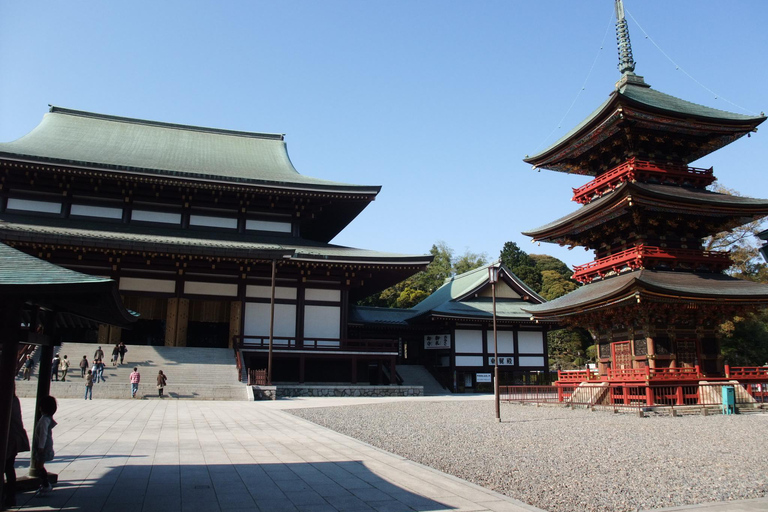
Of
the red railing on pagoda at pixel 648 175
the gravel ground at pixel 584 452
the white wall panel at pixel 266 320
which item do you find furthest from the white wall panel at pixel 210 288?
the red railing on pagoda at pixel 648 175

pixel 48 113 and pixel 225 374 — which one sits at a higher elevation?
pixel 48 113

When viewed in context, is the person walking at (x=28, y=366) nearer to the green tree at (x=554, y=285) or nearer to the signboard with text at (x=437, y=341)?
the signboard with text at (x=437, y=341)

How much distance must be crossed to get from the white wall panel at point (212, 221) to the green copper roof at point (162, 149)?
94.5 inches

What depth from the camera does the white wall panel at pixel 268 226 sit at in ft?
99.7

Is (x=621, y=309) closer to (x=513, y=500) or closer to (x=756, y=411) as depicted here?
(x=756, y=411)

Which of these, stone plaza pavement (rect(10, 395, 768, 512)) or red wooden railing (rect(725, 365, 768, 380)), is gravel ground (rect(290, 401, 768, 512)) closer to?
stone plaza pavement (rect(10, 395, 768, 512))

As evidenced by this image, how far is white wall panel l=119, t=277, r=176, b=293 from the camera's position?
26.7m

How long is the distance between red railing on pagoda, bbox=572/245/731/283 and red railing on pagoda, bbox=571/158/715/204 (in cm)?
322

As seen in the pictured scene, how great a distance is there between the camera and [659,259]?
76.6 ft

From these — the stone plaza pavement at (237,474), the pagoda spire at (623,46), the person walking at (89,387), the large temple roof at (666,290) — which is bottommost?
the stone plaza pavement at (237,474)

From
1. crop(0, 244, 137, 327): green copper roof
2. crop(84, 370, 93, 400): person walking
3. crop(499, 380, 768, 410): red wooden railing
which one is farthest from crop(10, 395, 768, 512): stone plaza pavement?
crop(499, 380, 768, 410): red wooden railing

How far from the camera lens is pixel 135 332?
30.9m

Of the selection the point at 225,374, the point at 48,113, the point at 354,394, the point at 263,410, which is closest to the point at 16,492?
the point at 263,410

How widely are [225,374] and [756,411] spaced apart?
20.6 metres
